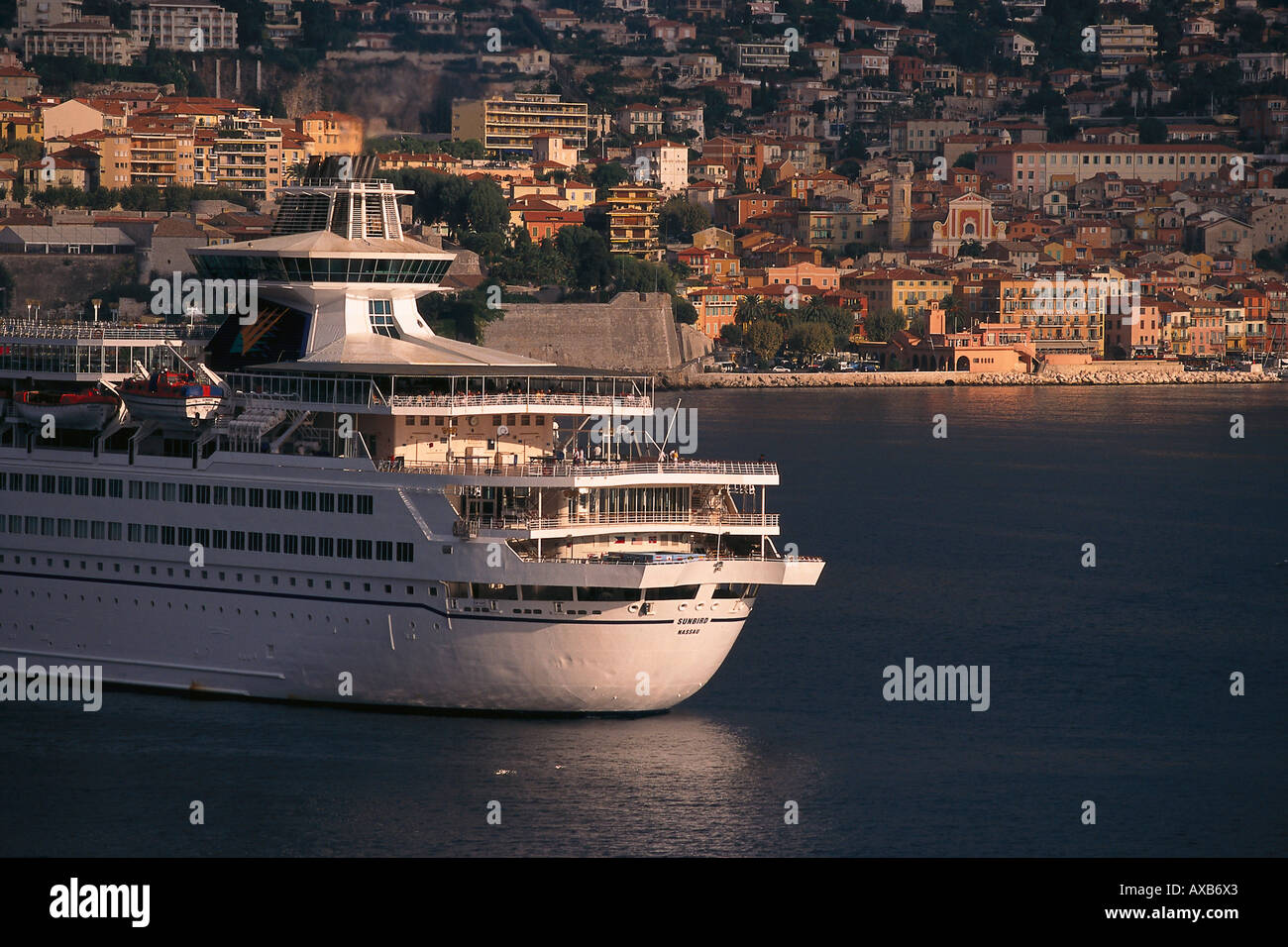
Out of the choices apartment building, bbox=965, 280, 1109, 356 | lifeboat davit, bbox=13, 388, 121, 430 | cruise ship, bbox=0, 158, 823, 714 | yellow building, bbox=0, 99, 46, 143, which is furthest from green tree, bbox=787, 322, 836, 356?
lifeboat davit, bbox=13, 388, 121, 430

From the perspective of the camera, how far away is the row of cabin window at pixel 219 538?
3409 centimetres

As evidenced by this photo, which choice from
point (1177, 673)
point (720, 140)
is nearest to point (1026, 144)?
point (720, 140)

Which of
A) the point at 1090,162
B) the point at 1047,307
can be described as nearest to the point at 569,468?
the point at 1047,307

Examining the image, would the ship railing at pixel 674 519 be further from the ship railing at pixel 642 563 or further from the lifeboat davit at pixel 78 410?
the lifeboat davit at pixel 78 410

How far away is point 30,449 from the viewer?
3794 centimetres

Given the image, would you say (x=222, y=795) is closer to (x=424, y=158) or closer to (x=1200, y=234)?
(x=424, y=158)

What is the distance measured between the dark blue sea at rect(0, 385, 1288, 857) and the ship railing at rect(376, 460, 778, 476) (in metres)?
3.16

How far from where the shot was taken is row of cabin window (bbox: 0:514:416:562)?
3409 cm

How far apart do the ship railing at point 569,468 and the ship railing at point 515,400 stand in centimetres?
77

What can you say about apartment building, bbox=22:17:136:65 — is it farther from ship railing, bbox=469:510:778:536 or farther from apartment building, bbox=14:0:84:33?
ship railing, bbox=469:510:778:536

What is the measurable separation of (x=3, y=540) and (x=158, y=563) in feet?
9.90

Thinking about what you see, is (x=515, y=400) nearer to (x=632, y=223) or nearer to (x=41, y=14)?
(x=632, y=223)

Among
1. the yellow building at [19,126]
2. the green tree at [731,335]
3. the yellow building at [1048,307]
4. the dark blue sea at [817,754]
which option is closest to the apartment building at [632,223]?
the green tree at [731,335]

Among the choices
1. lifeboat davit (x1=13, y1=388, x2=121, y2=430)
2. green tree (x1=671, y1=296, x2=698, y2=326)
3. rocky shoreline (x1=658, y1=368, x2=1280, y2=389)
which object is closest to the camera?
lifeboat davit (x1=13, y1=388, x2=121, y2=430)
